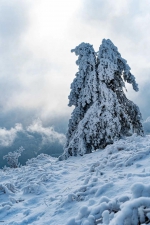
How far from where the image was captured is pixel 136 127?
14.0 metres

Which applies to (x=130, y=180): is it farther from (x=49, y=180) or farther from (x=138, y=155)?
(x=49, y=180)

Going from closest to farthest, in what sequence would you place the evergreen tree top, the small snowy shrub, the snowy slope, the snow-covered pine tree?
the snowy slope < the snow-covered pine tree < the evergreen tree top < the small snowy shrub

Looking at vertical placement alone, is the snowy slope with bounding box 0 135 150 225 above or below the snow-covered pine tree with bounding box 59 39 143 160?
below

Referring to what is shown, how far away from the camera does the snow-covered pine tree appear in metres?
12.4

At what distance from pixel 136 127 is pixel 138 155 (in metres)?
8.47

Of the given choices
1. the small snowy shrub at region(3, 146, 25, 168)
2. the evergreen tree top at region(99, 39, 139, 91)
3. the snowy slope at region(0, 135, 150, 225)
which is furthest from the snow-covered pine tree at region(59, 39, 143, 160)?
the small snowy shrub at region(3, 146, 25, 168)

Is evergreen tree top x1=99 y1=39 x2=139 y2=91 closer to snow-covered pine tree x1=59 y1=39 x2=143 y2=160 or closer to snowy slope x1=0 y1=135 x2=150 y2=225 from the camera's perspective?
snow-covered pine tree x1=59 y1=39 x2=143 y2=160

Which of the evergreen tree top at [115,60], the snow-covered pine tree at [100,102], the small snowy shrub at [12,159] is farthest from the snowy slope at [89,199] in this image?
the small snowy shrub at [12,159]

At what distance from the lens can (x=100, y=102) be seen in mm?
12945

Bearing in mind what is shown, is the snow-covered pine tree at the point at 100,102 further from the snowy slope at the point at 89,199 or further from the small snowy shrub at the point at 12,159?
the small snowy shrub at the point at 12,159

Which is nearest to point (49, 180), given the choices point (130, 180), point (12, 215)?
point (12, 215)

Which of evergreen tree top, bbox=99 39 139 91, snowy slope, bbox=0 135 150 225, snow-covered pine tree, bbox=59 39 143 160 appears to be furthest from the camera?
evergreen tree top, bbox=99 39 139 91

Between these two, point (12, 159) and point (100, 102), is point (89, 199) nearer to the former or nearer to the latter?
point (100, 102)

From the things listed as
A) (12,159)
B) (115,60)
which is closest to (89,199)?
(115,60)
